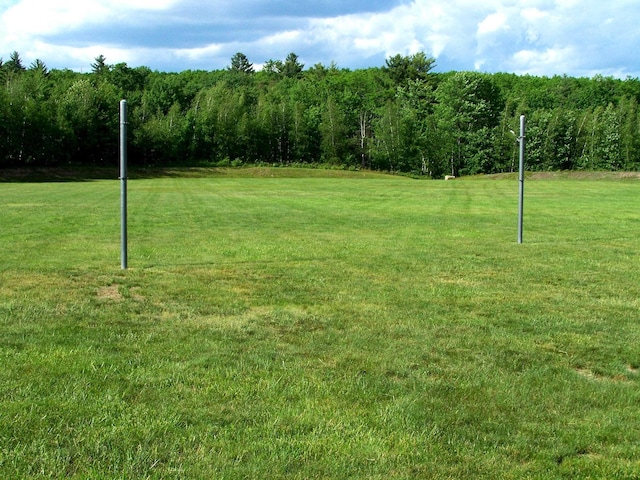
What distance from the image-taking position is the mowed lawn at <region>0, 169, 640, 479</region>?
3744 mm

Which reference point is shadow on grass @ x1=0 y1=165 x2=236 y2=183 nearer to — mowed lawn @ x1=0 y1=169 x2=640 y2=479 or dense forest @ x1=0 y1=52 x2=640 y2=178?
dense forest @ x1=0 y1=52 x2=640 y2=178

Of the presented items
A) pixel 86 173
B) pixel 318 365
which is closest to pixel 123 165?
pixel 318 365

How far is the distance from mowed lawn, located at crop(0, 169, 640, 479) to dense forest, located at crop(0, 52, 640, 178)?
6914cm

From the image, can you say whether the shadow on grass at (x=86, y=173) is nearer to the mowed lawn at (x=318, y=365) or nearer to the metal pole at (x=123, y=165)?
the metal pole at (x=123, y=165)

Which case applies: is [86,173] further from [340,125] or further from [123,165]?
[123,165]

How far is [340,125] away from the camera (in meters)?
92.8

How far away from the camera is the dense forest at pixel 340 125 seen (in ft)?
252

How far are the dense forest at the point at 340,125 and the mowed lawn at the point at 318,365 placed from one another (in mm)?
69139

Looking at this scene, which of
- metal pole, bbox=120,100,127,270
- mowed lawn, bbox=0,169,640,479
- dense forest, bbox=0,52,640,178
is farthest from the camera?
dense forest, bbox=0,52,640,178

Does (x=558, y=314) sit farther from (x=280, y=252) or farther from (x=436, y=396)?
(x=280, y=252)

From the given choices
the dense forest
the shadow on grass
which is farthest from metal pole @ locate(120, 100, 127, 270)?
the dense forest

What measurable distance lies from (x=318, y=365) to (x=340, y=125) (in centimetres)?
8931

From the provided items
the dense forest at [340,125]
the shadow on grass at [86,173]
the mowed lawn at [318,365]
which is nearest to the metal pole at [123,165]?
the mowed lawn at [318,365]

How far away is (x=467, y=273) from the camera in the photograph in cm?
1027
